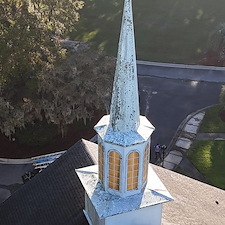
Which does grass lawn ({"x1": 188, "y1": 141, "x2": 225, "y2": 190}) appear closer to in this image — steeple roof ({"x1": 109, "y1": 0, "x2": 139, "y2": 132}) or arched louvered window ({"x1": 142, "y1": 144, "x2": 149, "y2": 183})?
arched louvered window ({"x1": 142, "y1": 144, "x2": 149, "y2": 183})

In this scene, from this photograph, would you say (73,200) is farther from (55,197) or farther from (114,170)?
(114,170)

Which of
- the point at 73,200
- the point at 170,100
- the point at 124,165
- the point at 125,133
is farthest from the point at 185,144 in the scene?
the point at 125,133

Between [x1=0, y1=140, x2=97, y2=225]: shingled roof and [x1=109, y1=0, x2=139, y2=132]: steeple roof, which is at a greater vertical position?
[x1=109, y1=0, x2=139, y2=132]: steeple roof

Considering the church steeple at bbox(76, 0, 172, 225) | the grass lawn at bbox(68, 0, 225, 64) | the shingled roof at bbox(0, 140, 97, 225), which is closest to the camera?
the church steeple at bbox(76, 0, 172, 225)

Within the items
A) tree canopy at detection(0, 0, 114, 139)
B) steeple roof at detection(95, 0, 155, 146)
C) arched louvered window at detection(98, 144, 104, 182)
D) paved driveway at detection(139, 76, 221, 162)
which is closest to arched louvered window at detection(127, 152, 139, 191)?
steeple roof at detection(95, 0, 155, 146)

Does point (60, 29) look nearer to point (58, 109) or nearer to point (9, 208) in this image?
point (58, 109)

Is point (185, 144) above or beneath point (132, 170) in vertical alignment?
beneath

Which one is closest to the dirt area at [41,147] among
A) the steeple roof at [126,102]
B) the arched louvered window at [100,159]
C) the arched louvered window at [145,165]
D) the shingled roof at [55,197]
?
the shingled roof at [55,197]

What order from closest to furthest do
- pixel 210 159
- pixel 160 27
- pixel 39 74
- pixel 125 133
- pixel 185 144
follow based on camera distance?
pixel 125 133 < pixel 39 74 < pixel 210 159 < pixel 185 144 < pixel 160 27
